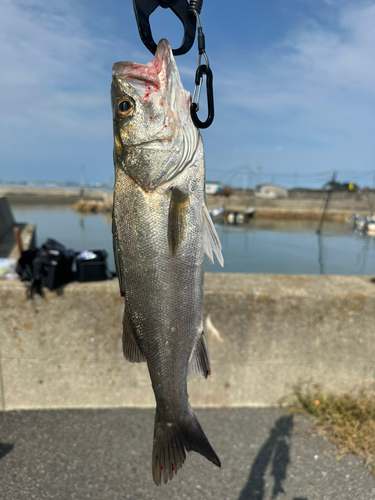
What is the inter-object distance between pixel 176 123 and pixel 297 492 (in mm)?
3805

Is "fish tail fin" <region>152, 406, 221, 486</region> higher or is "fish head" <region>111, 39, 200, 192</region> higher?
"fish head" <region>111, 39, 200, 192</region>

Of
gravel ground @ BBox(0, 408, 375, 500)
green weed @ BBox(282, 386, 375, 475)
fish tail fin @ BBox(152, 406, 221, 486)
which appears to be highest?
fish tail fin @ BBox(152, 406, 221, 486)

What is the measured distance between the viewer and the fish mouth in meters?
1.58

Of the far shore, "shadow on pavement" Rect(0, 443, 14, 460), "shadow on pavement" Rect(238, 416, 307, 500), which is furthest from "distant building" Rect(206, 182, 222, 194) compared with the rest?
"shadow on pavement" Rect(0, 443, 14, 460)

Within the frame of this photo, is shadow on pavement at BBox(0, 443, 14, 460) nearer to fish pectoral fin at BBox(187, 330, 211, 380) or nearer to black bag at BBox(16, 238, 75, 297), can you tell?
black bag at BBox(16, 238, 75, 297)

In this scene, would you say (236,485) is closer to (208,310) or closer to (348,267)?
(208,310)

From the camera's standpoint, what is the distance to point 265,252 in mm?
21031

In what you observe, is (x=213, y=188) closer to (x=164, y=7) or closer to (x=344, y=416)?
(x=344, y=416)

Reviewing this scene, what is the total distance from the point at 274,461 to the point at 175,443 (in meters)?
2.67

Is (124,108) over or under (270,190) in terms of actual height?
over

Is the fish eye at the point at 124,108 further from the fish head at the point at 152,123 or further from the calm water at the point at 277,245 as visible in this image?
the calm water at the point at 277,245

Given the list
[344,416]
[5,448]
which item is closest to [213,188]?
[344,416]

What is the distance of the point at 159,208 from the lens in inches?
63.1

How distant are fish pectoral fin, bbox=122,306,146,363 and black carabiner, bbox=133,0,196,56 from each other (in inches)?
54.1
